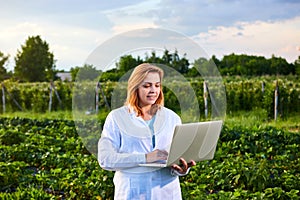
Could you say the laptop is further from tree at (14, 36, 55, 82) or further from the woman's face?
tree at (14, 36, 55, 82)

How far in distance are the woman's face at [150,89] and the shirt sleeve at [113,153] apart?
0.18m

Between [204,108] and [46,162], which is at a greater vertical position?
[204,108]

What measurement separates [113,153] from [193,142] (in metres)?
0.37

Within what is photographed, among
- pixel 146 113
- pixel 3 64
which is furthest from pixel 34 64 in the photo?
pixel 146 113

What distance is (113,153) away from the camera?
2.29 meters

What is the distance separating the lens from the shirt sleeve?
227 cm

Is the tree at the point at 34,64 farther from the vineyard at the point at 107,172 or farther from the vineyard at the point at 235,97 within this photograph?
the vineyard at the point at 107,172

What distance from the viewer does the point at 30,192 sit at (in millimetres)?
4574

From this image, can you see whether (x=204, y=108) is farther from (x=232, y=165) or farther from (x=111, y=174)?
(x=232, y=165)

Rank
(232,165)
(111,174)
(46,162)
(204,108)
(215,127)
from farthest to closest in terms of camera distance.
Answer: (46,162)
(232,165)
(111,174)
(204,108)
(215,127)

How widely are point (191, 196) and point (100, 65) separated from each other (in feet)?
8.11

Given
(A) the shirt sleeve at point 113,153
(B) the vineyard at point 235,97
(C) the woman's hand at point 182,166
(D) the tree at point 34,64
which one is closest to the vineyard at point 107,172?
(A) the shirt sleeve at point 113,153

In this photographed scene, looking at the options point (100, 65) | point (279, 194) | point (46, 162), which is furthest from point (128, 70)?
point (46, 162)

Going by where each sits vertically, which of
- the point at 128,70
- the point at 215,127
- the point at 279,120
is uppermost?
the point at 128,70
